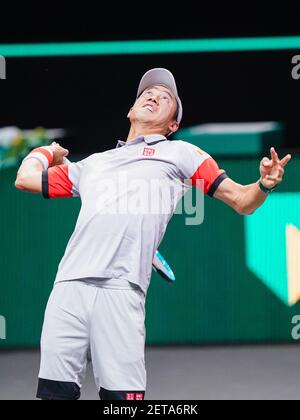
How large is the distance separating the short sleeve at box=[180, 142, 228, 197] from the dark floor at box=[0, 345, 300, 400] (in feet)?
7.63

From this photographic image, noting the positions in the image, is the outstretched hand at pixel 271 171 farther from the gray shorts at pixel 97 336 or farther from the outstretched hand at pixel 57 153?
the outstretched hand at pixel 57 153

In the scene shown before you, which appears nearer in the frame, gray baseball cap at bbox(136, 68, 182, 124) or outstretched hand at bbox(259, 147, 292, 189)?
outstretched hand at bbox(259, 147, 292, 189)

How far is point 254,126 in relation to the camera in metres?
6.31

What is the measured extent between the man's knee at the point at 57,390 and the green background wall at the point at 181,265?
12.2 ft

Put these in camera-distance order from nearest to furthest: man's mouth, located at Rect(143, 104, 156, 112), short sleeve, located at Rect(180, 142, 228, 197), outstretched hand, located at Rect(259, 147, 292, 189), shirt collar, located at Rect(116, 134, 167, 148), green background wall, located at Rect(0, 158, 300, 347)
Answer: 1. outstretched hand, located at Rect(259, 147, 292, 189)
2. short sleeve, located at Rect(180, 142, 228, 197)
3. shirt collar, located at Rect(116, 134, 167, 148)
4. man's mouth, located at Rect(143, 104, 156, 112)
5. green background wall, located at Rect(0, 158, 300, 347)

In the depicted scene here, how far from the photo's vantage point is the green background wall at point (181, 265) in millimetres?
6289

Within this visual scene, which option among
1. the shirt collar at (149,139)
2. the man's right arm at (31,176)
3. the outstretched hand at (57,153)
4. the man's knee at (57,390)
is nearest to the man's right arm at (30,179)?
the man's right arm at (31,176)

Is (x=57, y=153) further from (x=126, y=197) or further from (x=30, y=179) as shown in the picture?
(x=126, y=197)

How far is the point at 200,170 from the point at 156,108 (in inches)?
14.0

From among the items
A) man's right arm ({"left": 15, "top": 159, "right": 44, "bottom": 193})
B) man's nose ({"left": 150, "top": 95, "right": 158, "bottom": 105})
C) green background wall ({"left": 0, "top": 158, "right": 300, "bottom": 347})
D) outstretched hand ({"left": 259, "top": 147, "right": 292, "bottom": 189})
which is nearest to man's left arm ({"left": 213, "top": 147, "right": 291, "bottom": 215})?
outstretched hand ({"left": 259, "top": 147, "right": 292, "bottom": 189})

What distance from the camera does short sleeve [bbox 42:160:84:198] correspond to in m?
2.81

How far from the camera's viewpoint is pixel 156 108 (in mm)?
2934

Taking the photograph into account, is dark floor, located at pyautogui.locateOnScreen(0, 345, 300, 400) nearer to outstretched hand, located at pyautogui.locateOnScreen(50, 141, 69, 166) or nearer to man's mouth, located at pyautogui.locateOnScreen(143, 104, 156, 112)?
outstretched hand, located at pyautogui.locateOnScreen(50, 141, 69, 166)
